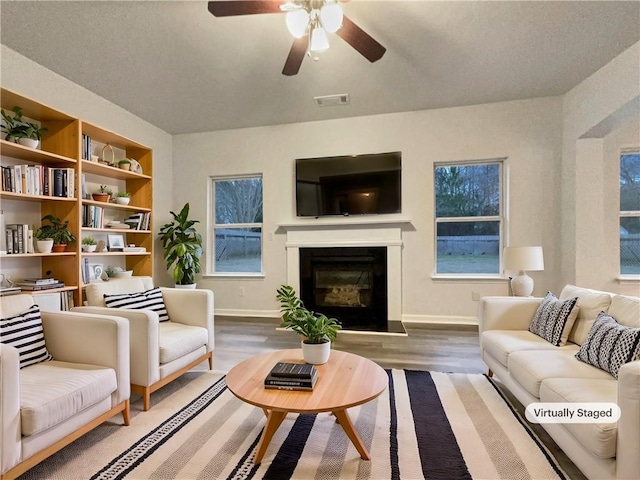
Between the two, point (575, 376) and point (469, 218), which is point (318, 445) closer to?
point (575, 376)

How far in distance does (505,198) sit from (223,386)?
12.5 feet

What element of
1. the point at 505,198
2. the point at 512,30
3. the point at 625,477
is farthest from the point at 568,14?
the point at 625,477

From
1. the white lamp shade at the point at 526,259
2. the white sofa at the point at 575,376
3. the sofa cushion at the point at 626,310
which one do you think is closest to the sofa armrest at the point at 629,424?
the white sofa at the point at 575,376

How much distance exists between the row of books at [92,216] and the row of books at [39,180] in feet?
1.05

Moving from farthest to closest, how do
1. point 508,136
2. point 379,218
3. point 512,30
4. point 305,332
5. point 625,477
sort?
point 379,218
point 508,136
point 512,30
point 305,332
point 625,477

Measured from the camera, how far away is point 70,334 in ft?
5.97

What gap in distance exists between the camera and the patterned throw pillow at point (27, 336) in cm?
165

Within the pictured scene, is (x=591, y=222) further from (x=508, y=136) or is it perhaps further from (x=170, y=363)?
(x=170, y=363)

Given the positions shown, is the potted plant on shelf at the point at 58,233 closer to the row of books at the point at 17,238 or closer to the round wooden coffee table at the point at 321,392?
the row of books at the point at 17,238

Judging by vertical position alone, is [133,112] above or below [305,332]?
above

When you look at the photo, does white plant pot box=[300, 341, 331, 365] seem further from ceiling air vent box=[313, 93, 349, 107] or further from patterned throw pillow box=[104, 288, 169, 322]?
ceiling air vent box=[313, 93, 349, 107]

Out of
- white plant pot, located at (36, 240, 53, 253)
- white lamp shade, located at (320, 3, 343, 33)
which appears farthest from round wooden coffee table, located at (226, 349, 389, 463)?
white plant pot, located at (36, 240, 53, 253)

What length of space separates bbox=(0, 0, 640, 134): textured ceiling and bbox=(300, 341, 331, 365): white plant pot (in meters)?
2.34

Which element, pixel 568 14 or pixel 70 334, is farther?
pixel 568 14
